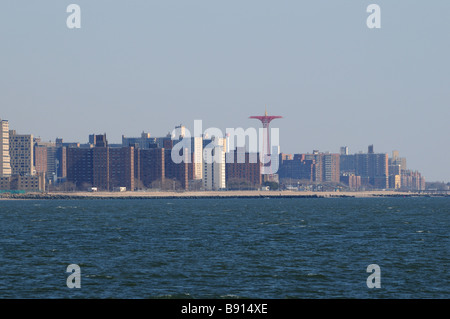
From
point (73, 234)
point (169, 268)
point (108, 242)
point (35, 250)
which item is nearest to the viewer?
point (169, 268)

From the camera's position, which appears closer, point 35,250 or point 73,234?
point 35,250

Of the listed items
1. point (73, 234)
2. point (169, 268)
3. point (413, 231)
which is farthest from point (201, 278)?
point (413, 231)

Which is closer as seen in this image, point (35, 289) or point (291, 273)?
point (35, 289)

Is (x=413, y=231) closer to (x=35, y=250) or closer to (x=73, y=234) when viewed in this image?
(x=73, y=234)
